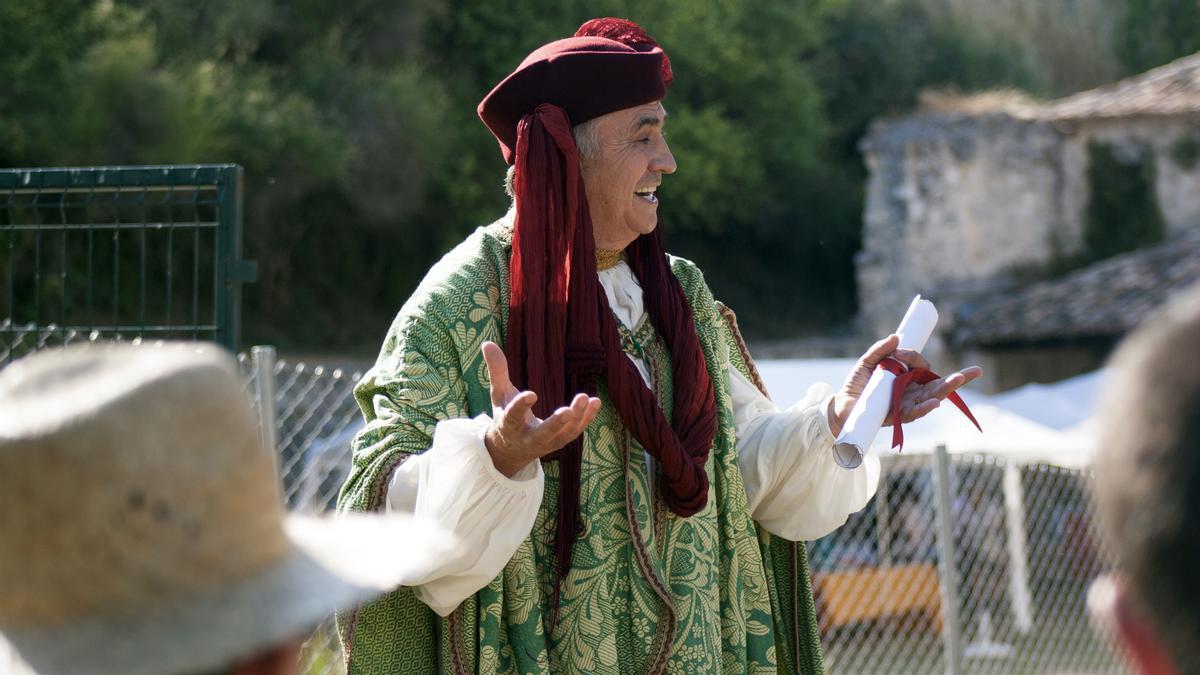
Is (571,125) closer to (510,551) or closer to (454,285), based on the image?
(454,285)

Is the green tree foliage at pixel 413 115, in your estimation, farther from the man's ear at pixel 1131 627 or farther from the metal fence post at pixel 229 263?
the man's ear at pixel 1131 627

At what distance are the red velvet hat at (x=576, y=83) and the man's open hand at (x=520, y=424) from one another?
2.24 feet

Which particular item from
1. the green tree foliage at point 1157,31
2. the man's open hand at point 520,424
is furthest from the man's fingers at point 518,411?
the green tree foliage at point 1157,31

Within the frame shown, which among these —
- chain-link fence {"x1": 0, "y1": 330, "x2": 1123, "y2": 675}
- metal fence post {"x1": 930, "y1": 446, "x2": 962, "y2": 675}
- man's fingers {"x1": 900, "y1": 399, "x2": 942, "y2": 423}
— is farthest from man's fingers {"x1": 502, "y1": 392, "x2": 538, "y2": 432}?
chain-link fence {"x1": 0, "y1": 330, "x2": 1123, "y2": 675}

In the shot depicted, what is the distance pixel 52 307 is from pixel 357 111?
594 cm

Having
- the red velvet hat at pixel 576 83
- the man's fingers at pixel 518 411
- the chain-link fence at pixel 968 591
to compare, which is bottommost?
the chain-link fence at pixel 968 591

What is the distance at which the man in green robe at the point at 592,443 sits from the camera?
2.66 metres

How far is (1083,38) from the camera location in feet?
125

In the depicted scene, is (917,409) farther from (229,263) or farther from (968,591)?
(968,591)

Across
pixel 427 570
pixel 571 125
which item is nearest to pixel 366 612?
pixel 427 570

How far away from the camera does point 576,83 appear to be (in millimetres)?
2971

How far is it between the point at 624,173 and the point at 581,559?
2.47 ft

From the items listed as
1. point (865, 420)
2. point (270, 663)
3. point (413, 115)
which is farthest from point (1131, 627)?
point (413, 115)

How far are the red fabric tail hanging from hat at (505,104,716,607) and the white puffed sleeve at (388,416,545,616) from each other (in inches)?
10.0
